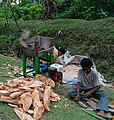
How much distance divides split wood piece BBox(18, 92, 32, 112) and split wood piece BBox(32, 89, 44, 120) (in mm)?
75

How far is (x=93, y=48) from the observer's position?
8.92m

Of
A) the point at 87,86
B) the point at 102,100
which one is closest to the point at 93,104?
the point at 102,100

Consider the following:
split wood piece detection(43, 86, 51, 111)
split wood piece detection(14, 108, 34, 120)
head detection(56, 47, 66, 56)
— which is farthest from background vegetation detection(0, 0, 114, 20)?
split wood piece detection(14, 108, 34, 120)

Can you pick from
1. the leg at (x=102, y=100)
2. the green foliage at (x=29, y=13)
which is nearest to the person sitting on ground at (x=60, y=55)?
the leg at (x=102, y=100)

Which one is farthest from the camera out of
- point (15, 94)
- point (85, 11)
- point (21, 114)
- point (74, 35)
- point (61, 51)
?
point (85, 11)

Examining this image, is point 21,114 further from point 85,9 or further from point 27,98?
point 85,9

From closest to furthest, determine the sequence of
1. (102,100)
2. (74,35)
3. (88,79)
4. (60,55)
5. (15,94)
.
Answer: (15,94) < (102,100) < (88,79) < (60,55) < (74,35)

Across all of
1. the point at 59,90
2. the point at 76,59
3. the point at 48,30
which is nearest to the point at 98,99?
the point at 59,90

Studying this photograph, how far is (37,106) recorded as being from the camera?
3.84m

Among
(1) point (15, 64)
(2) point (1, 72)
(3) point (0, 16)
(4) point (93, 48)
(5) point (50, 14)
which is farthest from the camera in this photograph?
(3) point (0, 16)

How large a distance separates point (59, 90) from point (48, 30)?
18.6ft

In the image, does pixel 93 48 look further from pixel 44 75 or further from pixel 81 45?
pixel 44 75

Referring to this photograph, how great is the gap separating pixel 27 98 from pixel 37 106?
200 mm

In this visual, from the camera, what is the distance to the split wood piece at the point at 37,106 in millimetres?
3702
